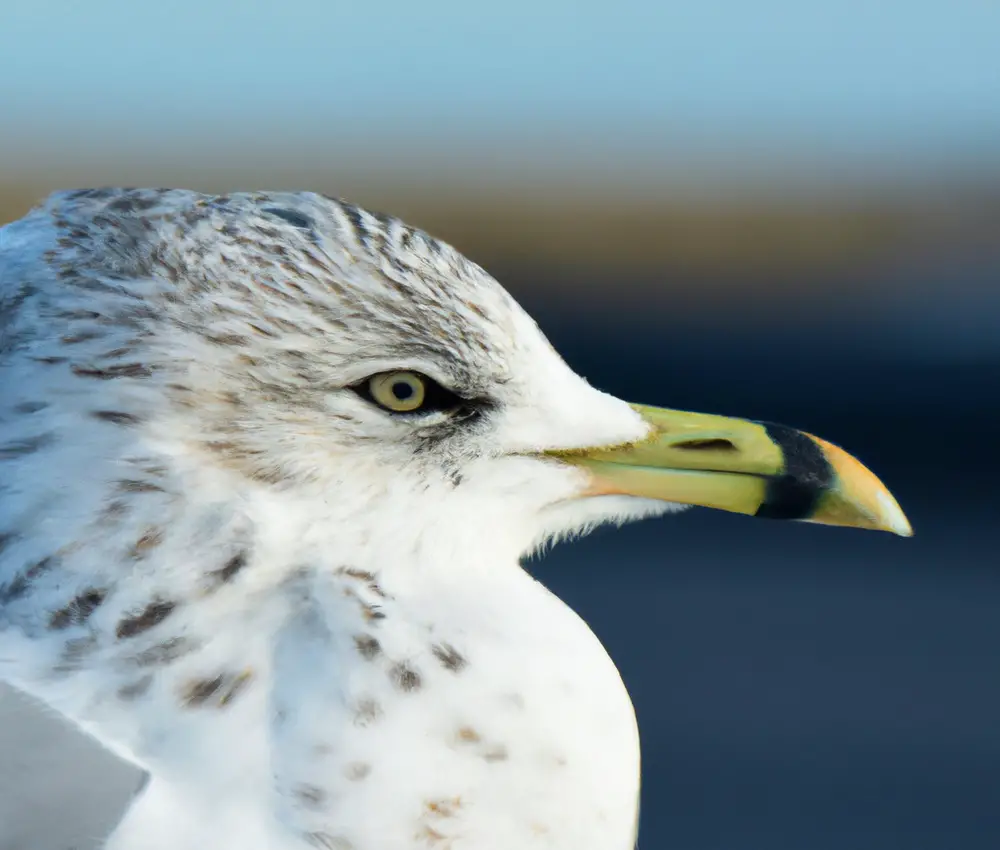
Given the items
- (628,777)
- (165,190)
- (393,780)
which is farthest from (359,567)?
(165,190)

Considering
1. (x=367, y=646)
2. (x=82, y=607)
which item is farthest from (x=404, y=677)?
(x=82, y=607)

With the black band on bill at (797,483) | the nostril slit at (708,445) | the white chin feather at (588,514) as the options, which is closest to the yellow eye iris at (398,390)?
the white chin feather at (588,514)

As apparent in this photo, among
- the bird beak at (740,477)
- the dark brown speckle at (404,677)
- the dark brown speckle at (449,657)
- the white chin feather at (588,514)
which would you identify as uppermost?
the bird beak at (740,477)

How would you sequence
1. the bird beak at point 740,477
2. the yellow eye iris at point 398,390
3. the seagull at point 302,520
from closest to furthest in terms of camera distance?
the seagull at point 302,520
the yellow eye iris at point 398,390
the bird beak at point 740,477

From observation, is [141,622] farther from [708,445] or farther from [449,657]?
[708,445]

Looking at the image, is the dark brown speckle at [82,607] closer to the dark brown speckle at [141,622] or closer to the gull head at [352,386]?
the dark brown speckle at [141,622]

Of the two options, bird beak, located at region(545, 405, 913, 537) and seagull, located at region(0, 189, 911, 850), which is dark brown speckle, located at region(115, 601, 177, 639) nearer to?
seagull, located at region(0, 189, 911, 850)

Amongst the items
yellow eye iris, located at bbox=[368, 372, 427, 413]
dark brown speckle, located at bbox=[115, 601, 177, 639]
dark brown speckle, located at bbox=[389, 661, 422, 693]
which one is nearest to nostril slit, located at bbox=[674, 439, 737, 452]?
yellow eye iris, located at bbox=[368, 372, 427, 413]

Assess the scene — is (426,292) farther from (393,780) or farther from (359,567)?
(393,780)
